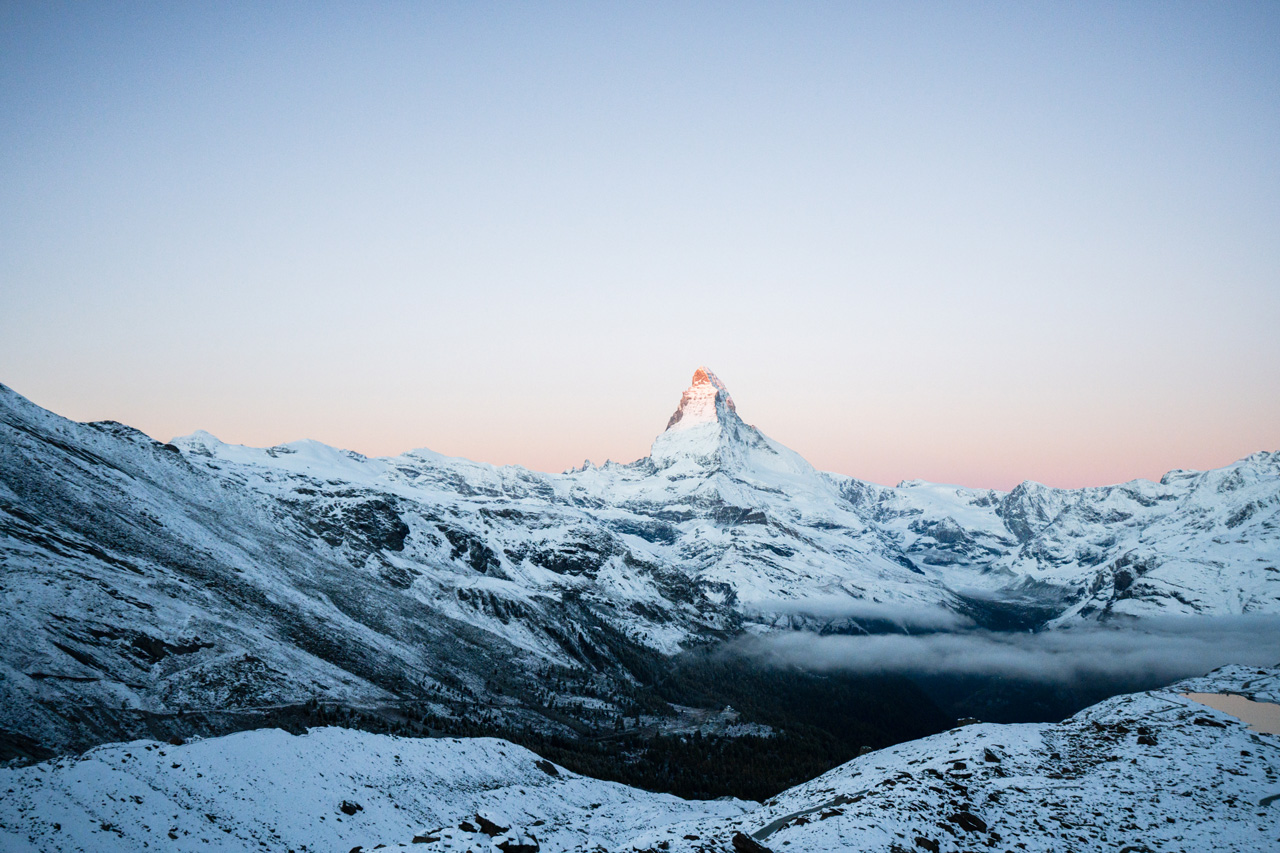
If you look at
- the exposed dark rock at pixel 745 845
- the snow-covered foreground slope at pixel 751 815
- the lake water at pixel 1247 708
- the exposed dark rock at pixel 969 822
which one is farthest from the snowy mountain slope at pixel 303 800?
the lake water at pixel 1247 708

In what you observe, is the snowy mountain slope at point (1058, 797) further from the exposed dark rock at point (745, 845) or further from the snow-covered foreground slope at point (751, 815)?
the exposed dark rock at point (745, 845)

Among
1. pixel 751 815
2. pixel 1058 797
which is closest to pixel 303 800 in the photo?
pixel 751 815

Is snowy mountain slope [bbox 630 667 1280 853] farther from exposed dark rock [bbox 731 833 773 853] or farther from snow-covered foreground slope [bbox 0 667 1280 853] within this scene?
exposed dark rock [bbox 731 833 773 853]

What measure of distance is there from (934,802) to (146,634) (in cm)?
11040

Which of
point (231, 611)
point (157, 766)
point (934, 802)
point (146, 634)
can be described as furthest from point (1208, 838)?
point (231, 611)

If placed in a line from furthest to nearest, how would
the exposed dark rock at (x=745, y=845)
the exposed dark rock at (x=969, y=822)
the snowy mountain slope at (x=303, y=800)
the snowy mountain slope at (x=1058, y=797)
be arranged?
the exposed dark rock at (x=969, y=822), the snowy mountain slope at (x=303, y=800), the snowy mountain slope at (x=1058, y=797), the exposed dark rock at (x=745, y=845)

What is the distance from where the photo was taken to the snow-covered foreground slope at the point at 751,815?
4072 cm

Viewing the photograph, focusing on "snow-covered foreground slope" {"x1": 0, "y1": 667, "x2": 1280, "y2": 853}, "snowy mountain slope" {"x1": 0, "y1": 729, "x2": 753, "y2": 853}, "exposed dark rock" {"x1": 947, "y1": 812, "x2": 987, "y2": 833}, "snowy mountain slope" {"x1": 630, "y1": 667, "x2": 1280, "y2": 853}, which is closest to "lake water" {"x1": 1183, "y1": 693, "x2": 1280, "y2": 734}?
"snow-covered foreground slope" {"x1": 0, "y1": 667, "x2": 1280, "y2": 853}

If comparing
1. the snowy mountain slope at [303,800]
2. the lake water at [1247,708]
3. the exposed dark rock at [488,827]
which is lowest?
the snowy mountain slope at [303,800]

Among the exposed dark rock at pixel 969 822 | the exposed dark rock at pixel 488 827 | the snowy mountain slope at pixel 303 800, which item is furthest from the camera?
the exposed dark rock at pixel 488 827

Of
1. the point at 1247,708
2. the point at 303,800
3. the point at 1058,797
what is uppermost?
the point at 1247,708

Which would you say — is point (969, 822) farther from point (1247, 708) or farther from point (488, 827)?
point (1247, 708)

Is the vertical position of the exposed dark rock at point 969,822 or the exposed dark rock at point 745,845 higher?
the exposed dark rock at point 969,822

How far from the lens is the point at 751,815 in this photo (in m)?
63.8
